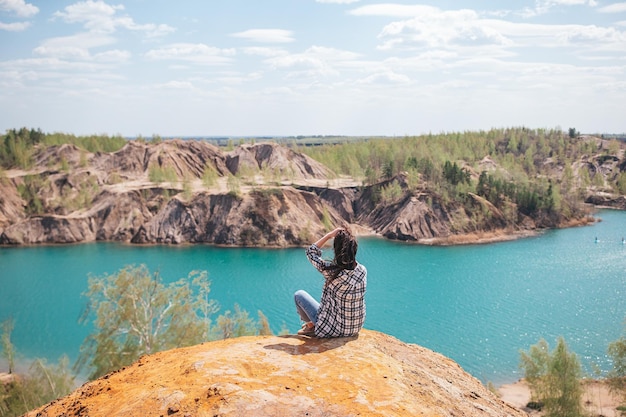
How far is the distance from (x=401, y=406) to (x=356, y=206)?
6742cm

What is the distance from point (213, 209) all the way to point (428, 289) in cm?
3258

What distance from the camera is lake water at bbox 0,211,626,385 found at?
30.4m

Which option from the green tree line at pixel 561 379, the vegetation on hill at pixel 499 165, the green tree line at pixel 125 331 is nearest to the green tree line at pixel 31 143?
the vegetation on hill at pixel 499 165

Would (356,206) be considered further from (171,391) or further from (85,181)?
(171,391)

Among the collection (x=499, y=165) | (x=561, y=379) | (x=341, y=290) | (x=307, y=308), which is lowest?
(x=561, y=379)

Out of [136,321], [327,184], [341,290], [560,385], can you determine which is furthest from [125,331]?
[327,184]

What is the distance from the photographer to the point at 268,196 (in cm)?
6341

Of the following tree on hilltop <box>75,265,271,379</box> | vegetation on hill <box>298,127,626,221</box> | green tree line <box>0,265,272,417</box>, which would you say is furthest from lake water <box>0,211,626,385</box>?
vegetation on hill <box>298,127,626,221</box>

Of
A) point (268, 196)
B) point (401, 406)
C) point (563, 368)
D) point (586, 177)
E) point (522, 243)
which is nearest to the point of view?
point (401, 406)

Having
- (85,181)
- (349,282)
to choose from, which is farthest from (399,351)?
(85,181)

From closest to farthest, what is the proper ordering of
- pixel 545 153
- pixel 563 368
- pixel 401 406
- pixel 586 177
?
pixel 401 406
pixel 563 368
pixel 586 177
pixel 545 153

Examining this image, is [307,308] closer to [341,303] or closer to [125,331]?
[341,303]

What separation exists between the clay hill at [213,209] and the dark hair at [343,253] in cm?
5246

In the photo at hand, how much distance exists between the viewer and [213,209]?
2542 inches
